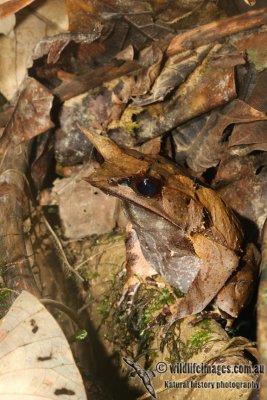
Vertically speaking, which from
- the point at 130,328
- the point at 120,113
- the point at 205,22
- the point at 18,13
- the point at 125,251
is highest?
the point at 18,13

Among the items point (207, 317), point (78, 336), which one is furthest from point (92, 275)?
point (207, 317)

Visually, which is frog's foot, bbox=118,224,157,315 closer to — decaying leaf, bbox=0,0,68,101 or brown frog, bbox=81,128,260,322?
brown frog, bbox=81,128,260,322

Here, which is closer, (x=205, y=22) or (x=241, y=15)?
(x=241, y=15)

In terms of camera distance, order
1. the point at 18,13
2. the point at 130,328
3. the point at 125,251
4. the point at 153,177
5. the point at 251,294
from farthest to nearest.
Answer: the point at 18,13
the point at 125,251
the point at 130,328
the point at 251,294
the point at 153,177

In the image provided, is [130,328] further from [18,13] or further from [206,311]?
[18,13]

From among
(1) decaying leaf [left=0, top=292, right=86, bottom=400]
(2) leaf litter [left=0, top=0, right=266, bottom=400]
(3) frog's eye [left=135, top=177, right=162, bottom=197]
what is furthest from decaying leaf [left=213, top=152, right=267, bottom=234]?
(1) decaying leaf [left=0, top=292, right=86, bottom=400]

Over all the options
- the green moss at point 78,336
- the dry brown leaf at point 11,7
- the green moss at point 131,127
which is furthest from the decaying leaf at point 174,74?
the green moss at point 78,336

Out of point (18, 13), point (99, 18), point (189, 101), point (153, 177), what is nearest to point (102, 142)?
point (153, 177)

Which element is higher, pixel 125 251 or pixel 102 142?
pixel 102 142

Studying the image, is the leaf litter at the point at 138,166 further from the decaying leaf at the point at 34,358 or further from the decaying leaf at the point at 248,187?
the decaying leaf at the point at 34,358
